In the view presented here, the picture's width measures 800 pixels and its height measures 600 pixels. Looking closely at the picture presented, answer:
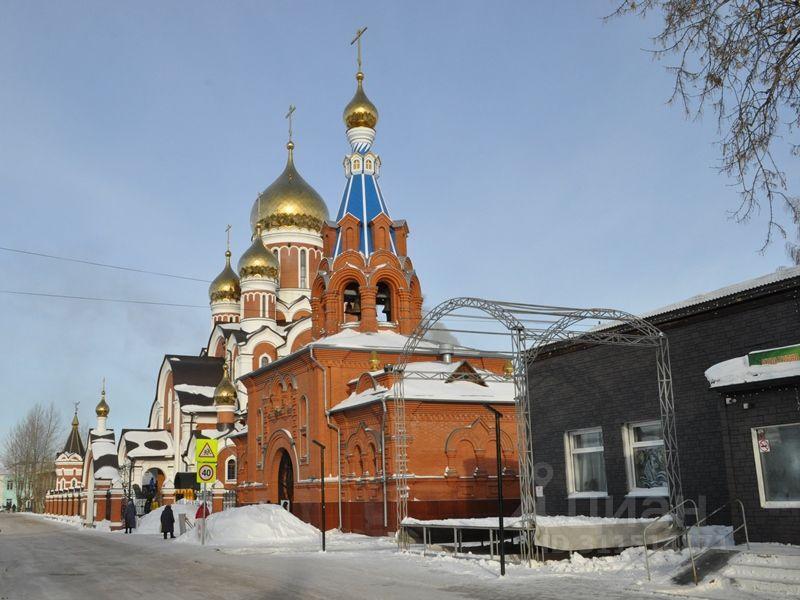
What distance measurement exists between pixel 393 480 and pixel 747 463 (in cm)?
1278

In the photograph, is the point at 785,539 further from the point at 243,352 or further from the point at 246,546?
the point at 243,352

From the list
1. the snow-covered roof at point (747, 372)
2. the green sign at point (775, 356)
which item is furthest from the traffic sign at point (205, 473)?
the green sign at point (775, 356)

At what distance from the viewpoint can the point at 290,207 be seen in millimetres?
48812

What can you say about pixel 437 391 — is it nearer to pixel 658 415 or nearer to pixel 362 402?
pixel 362 402

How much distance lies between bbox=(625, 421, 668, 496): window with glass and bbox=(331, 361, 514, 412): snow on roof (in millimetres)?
8047

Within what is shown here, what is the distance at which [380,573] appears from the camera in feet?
44.1

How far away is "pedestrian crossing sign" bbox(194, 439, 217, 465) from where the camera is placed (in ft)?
66.5

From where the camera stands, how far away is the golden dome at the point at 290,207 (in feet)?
160

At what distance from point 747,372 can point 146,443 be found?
139 ft

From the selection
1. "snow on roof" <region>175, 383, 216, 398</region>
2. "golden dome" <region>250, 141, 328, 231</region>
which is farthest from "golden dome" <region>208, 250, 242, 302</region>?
"snow on roof" <region>175, 383, 216, 398</region>

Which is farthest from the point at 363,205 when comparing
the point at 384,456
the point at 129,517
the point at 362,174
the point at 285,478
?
the point at 129,517

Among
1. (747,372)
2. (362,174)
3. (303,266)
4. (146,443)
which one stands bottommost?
(747,372)

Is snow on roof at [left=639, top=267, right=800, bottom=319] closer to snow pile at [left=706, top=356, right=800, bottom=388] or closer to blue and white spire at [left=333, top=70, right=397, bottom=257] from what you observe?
snow pile at [left=706, top=356, right=800, bottom=388]

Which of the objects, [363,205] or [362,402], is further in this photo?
[363,205]
